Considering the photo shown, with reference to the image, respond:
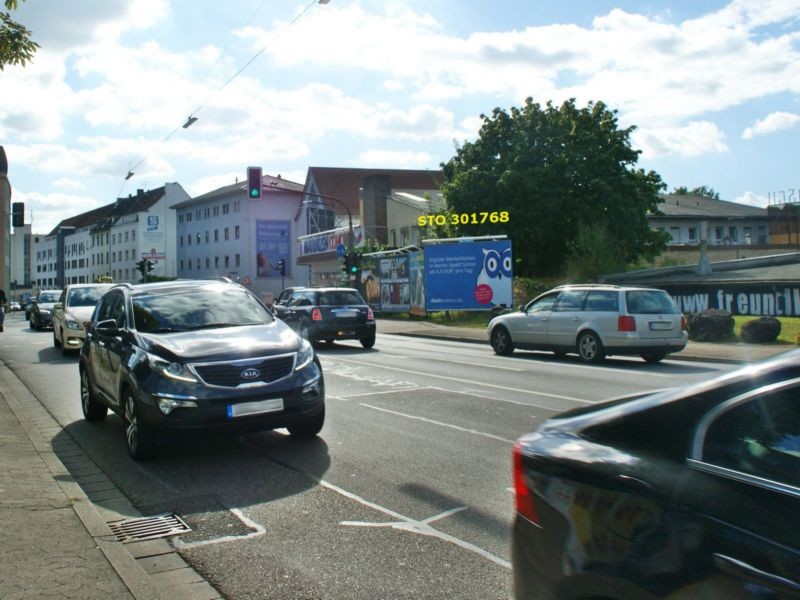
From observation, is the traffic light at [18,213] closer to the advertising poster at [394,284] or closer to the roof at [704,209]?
the advertising poster at [394,284]

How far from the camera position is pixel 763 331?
2023 centimetres

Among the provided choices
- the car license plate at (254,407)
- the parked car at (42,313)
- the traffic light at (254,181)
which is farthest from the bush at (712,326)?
the parked car at (42,313)

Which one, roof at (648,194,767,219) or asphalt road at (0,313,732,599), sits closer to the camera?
→ asphalt road at (0,313,732,599)

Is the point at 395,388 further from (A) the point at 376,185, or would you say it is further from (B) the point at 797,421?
(A) the point at 376,185

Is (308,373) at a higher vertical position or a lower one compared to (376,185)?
lower

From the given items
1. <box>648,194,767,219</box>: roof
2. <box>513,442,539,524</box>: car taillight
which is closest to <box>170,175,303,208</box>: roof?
<box>648,194,767,219</box>: roof

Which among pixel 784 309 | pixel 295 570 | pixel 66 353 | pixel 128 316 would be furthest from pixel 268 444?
pixel 784 309

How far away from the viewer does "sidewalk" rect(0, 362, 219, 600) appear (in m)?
4.20

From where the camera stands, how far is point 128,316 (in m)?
8.54

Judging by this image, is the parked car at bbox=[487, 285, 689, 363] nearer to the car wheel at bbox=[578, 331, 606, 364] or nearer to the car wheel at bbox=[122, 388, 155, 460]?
the car wheel at bbox=[578, 331, 606, 364]

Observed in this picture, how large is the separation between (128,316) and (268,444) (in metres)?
2.06

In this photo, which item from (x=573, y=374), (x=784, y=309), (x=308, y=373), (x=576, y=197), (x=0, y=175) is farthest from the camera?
(x=0, y=175)

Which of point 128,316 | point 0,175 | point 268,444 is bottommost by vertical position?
point 268,444

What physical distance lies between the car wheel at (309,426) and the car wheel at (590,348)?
9.77m
